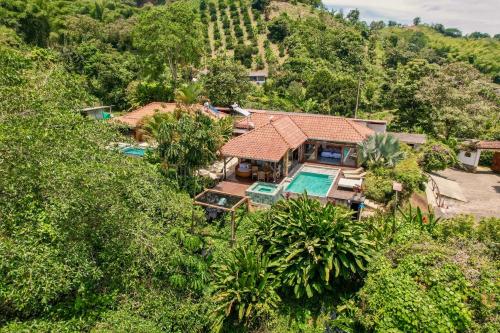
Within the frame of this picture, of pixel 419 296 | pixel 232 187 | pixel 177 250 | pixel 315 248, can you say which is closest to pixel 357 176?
pixel 232 187

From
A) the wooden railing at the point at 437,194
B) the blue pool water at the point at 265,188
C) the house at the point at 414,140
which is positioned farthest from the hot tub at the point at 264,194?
the house at the point at 414,140

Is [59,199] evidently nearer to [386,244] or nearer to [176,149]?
[176,149]

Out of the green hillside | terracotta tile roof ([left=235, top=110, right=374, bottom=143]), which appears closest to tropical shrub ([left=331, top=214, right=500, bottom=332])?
terracotta tile roof ([left=235, top=110, right=374, bottom=143])

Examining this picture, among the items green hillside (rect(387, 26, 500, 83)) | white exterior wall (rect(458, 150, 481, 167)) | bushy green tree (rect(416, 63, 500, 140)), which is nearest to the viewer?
white exterior wall (rect(458, 150, 481, 167))

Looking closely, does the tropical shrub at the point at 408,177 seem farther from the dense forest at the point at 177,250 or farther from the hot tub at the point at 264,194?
the hot tub at the point at 264,194

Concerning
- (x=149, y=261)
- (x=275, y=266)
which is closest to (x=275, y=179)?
(x=275, y=266)

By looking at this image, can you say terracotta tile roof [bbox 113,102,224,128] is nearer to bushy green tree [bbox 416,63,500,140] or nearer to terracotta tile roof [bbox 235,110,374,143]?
terracotta tile roof [bbox 235,110,374,143]
